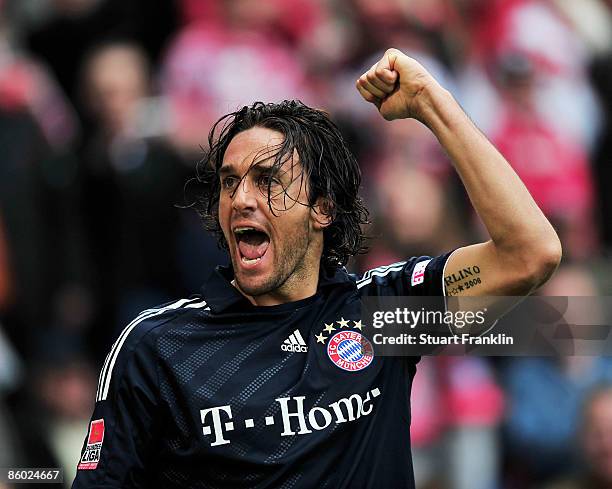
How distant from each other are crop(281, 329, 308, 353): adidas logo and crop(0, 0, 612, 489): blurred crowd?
132 inches

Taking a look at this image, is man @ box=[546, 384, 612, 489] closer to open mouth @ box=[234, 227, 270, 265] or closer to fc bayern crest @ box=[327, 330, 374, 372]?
fc bayern crest @ box=[327, 330, 374, 372]

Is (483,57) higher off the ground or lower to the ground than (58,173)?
higher

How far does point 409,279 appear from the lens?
3.81 meters

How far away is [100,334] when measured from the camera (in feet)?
24.7

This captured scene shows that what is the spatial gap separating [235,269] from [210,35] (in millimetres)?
4520

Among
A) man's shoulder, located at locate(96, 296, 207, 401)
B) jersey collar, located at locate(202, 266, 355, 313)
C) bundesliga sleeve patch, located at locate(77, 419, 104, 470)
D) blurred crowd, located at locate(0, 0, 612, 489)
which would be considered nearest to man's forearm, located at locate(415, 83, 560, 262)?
jersey collar, located at locate(202, 266, 355, 313)

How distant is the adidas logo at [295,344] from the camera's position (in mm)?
3678

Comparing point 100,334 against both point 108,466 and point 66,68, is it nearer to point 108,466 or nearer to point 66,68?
point 66,68

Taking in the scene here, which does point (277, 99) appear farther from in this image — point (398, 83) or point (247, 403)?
point (247, 403)

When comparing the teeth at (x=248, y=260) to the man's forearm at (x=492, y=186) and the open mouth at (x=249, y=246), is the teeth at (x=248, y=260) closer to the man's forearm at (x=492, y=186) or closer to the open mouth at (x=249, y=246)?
the open mouth at (x=249, y=246)

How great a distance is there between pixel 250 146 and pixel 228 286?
1.51 ft

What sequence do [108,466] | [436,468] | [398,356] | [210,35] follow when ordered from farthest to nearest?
1. [210,35]
2. [436,468]
3. [398,356]
4. [108,466]

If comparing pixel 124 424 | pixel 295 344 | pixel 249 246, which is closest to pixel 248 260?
pixel 249 246

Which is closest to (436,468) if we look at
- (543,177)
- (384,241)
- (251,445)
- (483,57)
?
(384,241)
